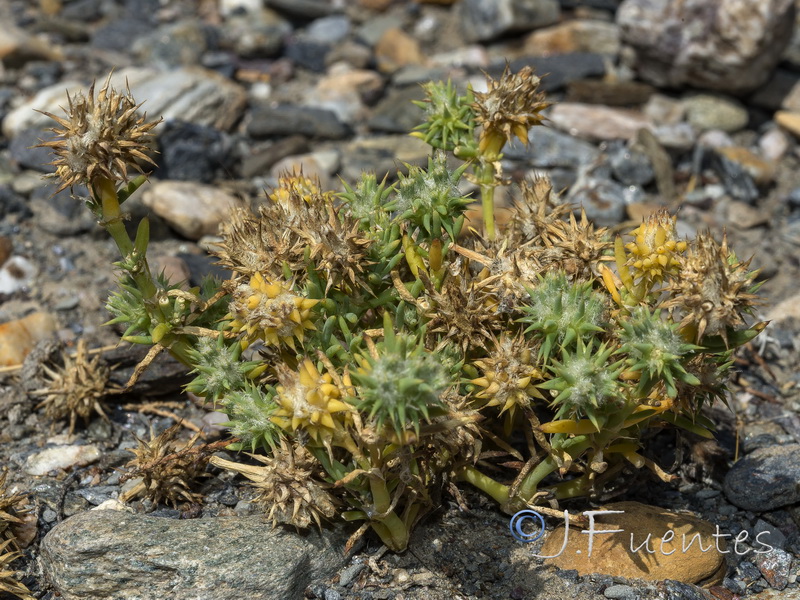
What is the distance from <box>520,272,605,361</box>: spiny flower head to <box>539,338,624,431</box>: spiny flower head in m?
0.09

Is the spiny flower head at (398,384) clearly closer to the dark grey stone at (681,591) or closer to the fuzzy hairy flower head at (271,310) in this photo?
the fuzzy hairy flower head at (271,310)

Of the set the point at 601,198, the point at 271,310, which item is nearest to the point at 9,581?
the point at 271,310

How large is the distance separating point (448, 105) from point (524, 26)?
6.45 meters

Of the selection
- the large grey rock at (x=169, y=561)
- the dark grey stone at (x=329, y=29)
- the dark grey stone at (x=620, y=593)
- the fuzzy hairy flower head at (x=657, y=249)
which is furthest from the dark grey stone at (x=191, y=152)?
the dark grey stone at (x=620, y=593)

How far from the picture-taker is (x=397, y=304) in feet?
12.6

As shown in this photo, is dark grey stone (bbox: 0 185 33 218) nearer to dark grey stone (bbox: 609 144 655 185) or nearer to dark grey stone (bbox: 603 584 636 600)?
dark grey stone (bbox: 609 144 655 185)

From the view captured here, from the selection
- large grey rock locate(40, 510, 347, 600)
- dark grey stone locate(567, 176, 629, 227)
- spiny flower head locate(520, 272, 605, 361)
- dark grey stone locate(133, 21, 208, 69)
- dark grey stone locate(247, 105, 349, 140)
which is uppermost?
spiny flower head locate(520, 272, 605, 361)

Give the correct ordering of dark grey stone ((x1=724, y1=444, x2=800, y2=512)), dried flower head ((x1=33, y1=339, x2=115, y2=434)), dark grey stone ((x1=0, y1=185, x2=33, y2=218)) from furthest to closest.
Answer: dark grey stone ((x1=0, y1=185, x2=33, y2=218)) < dried flower head ((x1=33, y1=339, x2=115, y2=434)) < dark grey stone ((x1=724, y1=444, x2=800, y2=512))

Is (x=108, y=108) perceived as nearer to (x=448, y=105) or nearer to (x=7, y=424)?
(x=448, y=105)

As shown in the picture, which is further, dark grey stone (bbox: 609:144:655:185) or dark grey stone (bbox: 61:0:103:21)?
dark grey stone (bbox: 61:0:103:21)

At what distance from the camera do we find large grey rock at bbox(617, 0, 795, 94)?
8195 millimetres

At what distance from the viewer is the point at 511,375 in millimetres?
3391

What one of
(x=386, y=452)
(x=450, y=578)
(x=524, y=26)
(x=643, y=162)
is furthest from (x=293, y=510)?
(x=524, y=26)

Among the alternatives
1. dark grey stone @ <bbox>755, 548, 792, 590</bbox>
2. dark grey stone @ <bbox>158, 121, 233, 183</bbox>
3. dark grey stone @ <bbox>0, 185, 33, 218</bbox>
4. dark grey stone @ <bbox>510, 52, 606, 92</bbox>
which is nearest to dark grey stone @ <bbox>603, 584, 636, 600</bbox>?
dark grey stone @ <bbox>755, 548, 792, 590</bbox>
